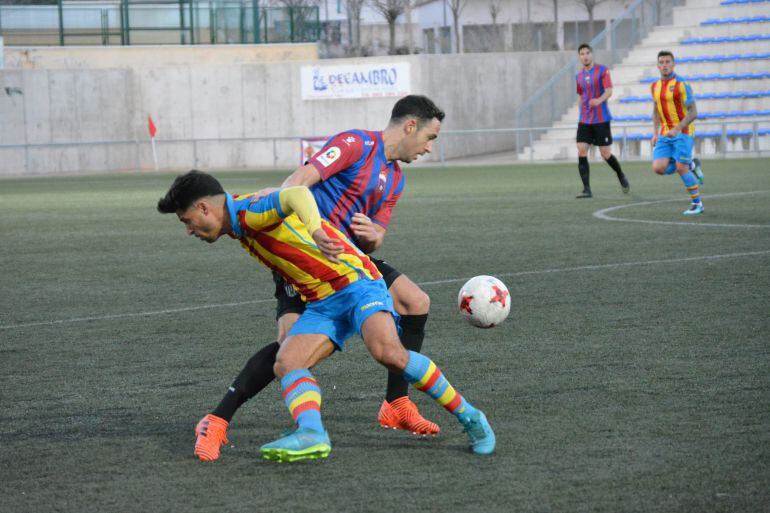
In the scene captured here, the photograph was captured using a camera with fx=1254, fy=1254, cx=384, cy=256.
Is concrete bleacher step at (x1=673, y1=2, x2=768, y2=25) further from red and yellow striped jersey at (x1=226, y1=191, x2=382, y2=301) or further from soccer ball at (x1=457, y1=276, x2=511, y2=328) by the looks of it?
red and yellow striped jersey at (x1=226, y1=191, x2=382, y2=301)

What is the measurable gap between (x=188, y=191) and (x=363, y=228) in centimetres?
94

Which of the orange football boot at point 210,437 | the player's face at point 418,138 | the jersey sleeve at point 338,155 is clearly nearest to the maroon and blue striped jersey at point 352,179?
the jersey sleeve at point 338,155

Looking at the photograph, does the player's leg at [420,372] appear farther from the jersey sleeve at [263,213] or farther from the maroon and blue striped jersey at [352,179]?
the maroon and blue striped jersey at [352,179]

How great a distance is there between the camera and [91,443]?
4941 mm

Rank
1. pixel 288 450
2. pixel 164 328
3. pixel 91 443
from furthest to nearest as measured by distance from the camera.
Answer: pixel 164 328 → pixel 91 443 → pixel 288 450

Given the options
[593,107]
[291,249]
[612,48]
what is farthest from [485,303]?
[612,48]

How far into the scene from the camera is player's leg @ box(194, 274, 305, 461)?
4.68m

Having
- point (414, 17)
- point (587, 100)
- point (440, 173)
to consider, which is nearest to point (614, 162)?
point (587, 100)

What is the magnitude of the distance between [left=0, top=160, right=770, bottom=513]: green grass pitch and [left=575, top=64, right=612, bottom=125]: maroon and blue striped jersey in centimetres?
560

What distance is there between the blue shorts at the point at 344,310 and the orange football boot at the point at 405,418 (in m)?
0.44

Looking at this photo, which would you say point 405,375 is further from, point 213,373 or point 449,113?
point 449,113

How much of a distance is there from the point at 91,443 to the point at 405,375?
130 centimetres

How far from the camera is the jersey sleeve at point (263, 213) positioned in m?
4.56

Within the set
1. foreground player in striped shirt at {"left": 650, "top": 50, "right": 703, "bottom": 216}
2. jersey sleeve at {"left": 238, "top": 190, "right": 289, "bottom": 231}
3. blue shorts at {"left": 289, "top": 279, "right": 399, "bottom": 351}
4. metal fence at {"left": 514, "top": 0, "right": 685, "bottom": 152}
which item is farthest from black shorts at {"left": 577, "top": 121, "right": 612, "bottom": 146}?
metal fence at {"left": 514, "top": 0, "right": 685, "bottom": 152}
